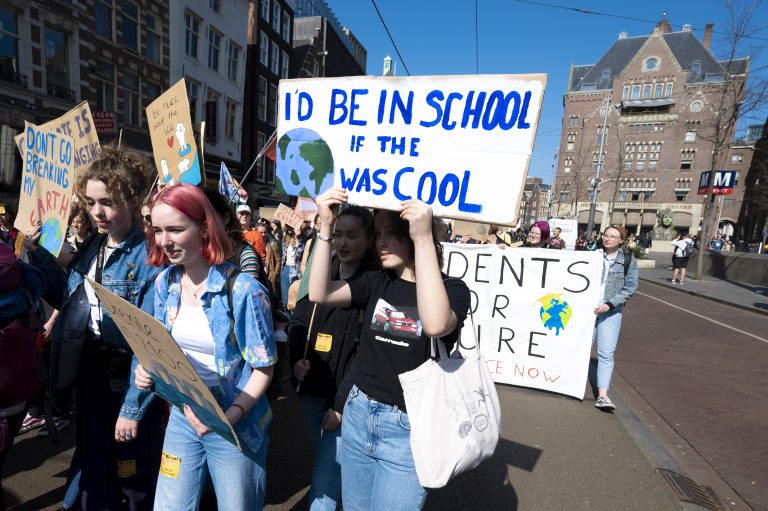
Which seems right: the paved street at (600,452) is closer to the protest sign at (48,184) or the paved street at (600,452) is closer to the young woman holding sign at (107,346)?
the young woman holding sign at (107,346)

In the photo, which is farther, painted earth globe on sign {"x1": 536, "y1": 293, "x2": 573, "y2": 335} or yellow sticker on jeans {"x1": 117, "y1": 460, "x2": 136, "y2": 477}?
painted earth globe on sign {"x1": 536, "y1": 293, "x2": 573, "y2": 335}

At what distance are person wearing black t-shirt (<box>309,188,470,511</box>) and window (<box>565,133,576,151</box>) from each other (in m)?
60.3

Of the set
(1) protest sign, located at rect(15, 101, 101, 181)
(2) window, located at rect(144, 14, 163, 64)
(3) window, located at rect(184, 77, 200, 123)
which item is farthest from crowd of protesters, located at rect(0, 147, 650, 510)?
(3) window, located at rect(184, 77, 200, 123)

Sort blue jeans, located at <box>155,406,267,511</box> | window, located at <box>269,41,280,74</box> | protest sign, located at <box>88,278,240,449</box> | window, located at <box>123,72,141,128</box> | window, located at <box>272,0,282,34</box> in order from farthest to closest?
window, located at <box>269,41,280,74</box> → window, located at <box>272,0,282,34</box> → window, located at <box>123,72,141,128</box> → blue jeans, located at <box>155,406,267,511</box> → protest sign, located at <box>88,278,240,449</box>

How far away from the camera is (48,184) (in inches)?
109

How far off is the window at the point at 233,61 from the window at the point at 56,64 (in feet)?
32.0

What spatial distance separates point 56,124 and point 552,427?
4696mm

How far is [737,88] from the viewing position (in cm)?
1546

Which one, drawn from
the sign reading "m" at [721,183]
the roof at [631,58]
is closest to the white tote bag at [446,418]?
the sign reading "m" at [721,183]

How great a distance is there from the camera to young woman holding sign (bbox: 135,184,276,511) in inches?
61.2

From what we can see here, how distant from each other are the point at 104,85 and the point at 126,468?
18.7 meters

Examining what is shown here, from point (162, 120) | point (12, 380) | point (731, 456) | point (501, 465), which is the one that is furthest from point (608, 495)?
point (162, 120)

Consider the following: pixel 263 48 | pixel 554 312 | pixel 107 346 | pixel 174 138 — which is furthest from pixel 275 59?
pixel 107 346

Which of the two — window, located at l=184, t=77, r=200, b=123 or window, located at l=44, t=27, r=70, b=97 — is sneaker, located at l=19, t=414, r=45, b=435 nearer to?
window, located at l=44, t=27, r=70, b=97
